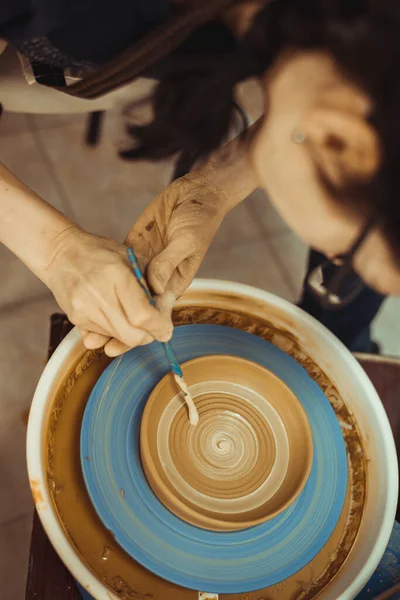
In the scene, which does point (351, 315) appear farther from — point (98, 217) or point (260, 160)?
point (98, 217)

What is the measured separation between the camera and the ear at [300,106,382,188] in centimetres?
52

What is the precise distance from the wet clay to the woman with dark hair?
135mm

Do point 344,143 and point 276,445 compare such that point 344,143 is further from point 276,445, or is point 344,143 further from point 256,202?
point 256,202

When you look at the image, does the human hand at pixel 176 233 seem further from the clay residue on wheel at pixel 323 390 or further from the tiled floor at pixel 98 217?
the tiled floor at pixel 98 217

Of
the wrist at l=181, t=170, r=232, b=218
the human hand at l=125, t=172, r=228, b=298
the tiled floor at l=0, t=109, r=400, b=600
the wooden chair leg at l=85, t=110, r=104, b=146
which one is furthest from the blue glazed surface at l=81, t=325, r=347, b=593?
the wooden chair leg at l=85, t=110, r=104, b=146

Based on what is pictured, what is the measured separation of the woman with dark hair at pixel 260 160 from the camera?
52cm

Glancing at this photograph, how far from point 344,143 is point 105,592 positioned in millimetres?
706

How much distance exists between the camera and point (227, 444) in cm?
101

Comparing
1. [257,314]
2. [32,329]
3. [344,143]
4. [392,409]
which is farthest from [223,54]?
[32,329]

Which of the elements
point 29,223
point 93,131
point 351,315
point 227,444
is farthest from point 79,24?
point 93,131

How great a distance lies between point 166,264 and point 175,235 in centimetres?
8

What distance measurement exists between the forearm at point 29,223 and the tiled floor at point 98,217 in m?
0.81

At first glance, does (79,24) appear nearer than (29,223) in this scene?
Yes

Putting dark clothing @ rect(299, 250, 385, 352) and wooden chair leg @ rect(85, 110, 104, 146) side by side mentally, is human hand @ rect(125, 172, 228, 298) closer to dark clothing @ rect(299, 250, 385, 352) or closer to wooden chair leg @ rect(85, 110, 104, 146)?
dark clothing @ rect(299, 250, 385, 352)
